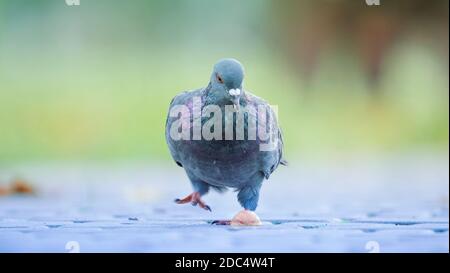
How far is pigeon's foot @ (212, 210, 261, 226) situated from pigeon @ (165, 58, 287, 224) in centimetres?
4

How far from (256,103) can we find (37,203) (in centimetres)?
180

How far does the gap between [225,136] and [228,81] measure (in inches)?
10.8

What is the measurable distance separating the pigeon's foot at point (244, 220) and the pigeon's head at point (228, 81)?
0.60 metres

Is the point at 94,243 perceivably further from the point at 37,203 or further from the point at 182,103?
the point at 37,203

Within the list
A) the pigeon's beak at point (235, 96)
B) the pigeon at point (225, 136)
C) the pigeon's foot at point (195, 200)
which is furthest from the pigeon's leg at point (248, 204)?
the pigeon's beak at point (235, 96)

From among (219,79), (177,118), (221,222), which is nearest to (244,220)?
(221,222)

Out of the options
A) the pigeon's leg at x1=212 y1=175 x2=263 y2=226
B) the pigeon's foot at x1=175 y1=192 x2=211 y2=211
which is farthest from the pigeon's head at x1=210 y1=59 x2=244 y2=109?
the pigeon's foot at x1=175 y1=192 x2=211 y2=211

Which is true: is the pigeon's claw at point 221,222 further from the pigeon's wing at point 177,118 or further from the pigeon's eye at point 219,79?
the pigeon's eye at point 219,79

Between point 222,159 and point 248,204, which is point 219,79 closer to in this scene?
point 222,159

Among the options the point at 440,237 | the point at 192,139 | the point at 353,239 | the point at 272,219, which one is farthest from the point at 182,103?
the point at 440,237

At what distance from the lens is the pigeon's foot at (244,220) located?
363 cm

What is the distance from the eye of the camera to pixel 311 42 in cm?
547

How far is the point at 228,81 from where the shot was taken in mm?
3359
